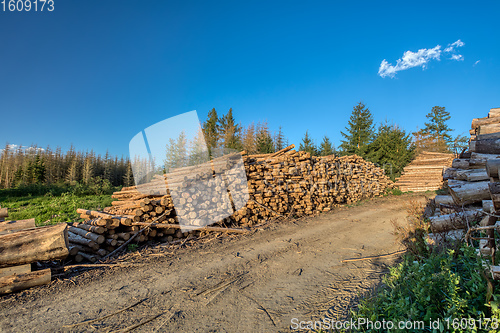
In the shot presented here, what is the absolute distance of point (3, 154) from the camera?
28.3m

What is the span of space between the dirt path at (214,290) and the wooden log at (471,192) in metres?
1.66

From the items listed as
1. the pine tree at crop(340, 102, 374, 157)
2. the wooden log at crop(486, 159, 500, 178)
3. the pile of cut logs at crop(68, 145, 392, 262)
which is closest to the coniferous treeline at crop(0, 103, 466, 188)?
the pine tree at crop(340, 102, 374, 157)

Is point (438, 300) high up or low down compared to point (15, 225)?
down

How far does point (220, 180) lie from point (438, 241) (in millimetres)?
5867

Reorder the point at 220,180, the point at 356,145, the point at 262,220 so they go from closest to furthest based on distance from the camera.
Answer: the point at 220,180 < the point at 262,220 < the point at 356,145

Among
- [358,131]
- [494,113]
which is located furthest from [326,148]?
[494,113]

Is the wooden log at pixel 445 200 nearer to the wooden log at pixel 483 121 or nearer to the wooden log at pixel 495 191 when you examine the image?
the wooden log at pixel 483 121

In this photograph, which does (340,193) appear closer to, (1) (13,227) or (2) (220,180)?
(2) (220,180)

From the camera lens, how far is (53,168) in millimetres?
26094

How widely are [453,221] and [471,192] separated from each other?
0.59 metres

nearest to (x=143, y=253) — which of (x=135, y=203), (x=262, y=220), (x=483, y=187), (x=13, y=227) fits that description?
(x=135, y=203)

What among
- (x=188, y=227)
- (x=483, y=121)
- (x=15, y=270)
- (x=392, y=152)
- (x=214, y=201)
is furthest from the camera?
(x=392, y=152)

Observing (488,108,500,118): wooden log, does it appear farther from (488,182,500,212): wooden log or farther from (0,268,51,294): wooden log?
(0,268,51,294): wooden log

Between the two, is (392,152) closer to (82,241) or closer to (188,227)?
(188,227)
